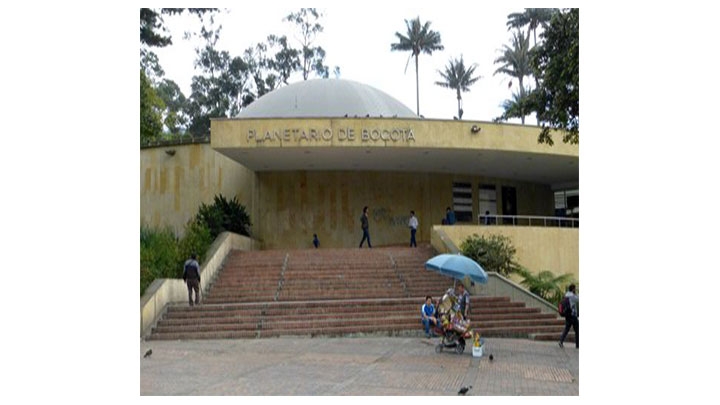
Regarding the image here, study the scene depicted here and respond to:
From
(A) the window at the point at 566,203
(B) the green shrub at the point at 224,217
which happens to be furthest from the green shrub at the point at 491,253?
(A) the window at the point at 566,203

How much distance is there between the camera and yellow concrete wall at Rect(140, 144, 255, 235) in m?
25.7

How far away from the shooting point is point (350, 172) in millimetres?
26047

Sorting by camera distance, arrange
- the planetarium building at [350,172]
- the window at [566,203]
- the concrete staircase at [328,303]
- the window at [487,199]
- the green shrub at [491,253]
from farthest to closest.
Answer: the window at [566,203] → the window at [487,199] → the planetarium building at [350,172] → the green shrub at [491,253] → the concrete staircase at [328,303]

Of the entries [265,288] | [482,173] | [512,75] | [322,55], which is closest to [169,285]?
[265,288]

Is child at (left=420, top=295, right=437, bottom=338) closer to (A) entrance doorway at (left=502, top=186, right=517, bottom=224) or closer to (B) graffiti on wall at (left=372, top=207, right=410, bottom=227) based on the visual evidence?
(B) graffiti on wall at (left=372, top=207, right=410, bottom=227)

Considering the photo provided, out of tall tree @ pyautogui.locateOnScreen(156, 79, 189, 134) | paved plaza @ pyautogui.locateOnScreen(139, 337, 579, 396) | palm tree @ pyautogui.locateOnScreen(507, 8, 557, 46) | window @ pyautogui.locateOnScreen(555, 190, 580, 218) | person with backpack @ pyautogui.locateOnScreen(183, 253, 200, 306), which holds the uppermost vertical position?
palm tree @ pyautogui.locateOnScreen(507, 8, 557, 46)

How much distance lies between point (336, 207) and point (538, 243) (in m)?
7.88

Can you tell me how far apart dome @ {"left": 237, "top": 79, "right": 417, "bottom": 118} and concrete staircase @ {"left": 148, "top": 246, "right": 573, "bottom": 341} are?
10.6 metres

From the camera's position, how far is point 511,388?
8133 millimetres

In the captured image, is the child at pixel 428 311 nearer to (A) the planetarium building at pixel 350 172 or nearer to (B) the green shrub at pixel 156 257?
(B) the green shrub at pixel 156 257

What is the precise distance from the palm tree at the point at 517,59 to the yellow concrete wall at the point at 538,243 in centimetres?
3096

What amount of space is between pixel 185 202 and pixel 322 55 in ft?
79.5

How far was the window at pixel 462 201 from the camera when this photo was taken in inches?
1078

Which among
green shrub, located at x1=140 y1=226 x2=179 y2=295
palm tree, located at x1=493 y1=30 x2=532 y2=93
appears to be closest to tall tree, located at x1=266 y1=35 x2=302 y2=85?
palm tree, located at x1=493 y1=30 x2=532 y2=93
